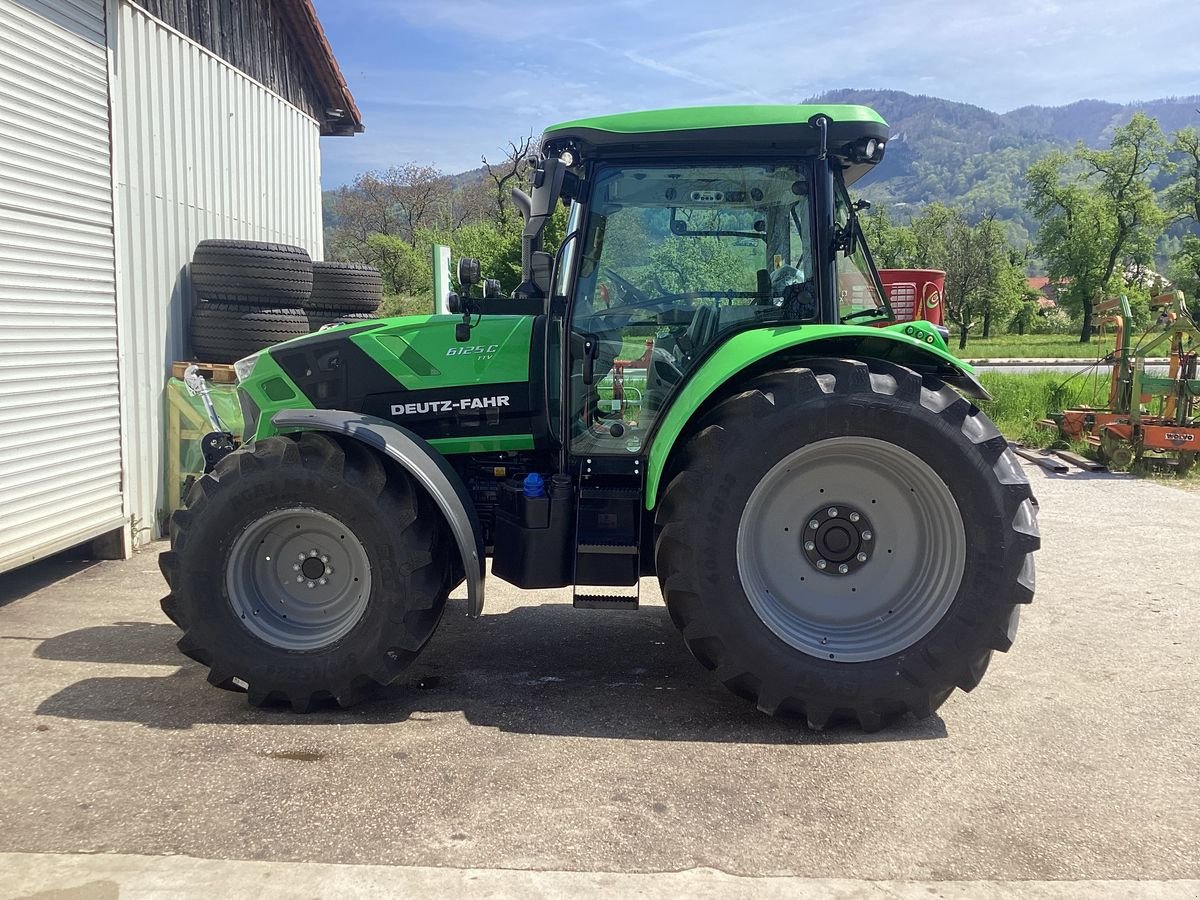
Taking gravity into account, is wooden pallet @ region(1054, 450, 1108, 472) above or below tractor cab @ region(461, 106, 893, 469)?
below

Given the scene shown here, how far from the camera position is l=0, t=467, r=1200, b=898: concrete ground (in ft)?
9.20

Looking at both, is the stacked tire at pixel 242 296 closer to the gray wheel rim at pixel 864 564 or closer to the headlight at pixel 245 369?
the headlight at pixel 245 369

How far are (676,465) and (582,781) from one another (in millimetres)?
1374

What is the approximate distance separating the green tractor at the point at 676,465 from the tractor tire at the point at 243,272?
3618 millimetres

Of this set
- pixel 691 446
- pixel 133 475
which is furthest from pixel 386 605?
pixel 133 475

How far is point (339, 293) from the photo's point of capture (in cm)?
889

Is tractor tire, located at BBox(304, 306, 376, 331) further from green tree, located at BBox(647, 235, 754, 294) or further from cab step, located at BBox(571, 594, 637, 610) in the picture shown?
cab step, located at BBox(571, 594, 637, 610)

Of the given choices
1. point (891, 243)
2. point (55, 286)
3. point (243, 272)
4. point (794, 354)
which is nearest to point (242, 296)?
point (243, 272)

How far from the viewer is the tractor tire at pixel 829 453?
372cm

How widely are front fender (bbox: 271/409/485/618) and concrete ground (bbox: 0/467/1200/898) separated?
0.64 m

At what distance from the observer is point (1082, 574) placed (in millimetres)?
6488

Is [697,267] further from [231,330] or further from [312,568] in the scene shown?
[231,330]

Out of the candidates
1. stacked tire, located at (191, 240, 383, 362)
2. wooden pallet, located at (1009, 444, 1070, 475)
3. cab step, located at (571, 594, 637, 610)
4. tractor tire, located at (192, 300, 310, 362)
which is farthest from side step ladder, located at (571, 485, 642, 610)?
wooden pallet, located at (1009, 444, 1070, 475)

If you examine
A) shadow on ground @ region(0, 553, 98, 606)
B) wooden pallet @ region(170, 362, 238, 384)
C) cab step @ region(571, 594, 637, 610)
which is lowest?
shadow on ground @ region(0, 553, 98, 606)
